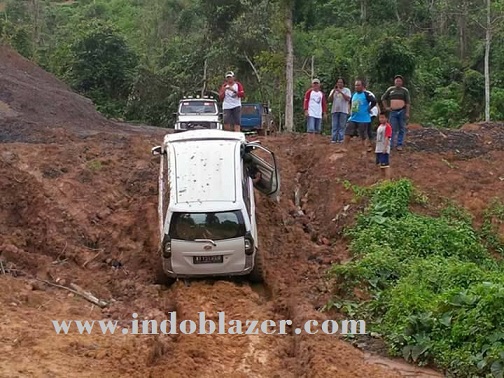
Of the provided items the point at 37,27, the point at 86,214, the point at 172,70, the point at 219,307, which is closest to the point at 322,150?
the point at 86,214

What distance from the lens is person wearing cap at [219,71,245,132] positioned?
1758 cm

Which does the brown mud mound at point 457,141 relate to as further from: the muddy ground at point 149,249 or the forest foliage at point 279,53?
the forest foliage at point 279,53

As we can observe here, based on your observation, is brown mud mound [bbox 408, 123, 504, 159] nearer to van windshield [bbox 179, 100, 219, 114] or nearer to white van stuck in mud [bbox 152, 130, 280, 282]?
van windshield [bbox 179, 100, 219, 114]

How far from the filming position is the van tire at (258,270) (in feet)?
36.8

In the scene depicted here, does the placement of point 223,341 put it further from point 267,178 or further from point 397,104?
point 397,104

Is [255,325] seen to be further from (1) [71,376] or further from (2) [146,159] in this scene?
(2) [146,159]

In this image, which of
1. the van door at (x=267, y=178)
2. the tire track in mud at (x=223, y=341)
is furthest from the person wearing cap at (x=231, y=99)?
the tire track in mud at (x=223, y=341)

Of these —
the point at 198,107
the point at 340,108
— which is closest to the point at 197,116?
the point at 198,107

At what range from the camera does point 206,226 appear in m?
10.9

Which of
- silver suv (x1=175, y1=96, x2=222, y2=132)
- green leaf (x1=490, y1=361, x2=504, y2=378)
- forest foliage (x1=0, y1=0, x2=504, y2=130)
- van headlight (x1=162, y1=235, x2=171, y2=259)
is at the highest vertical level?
forest foliage (x1=0, y1=0, x2=504, y2=130)

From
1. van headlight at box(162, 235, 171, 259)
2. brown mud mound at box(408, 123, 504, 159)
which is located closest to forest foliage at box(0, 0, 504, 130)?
brown mud mound at box(408, 123, 504, 159)

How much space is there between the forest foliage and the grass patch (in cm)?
1466

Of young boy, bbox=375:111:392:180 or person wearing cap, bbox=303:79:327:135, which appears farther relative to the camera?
person wearing cap, bbox=303:79:327:135

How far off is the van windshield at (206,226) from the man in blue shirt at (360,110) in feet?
19.7
